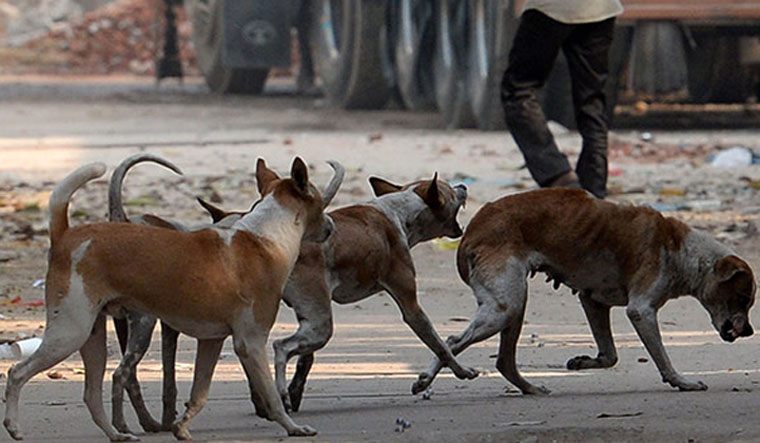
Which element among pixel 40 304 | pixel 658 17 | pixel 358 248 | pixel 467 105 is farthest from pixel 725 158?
pixel 358 248

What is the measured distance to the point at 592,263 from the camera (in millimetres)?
5281

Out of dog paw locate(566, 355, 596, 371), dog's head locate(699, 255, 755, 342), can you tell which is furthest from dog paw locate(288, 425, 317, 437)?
dog's head locate(699, 255, 755, 342)

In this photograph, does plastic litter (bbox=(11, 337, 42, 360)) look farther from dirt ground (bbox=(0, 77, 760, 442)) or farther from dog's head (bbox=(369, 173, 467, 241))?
dog's head (bbox=(369, 173, 467, 241))

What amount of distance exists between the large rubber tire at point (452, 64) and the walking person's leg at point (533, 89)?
5949 mm

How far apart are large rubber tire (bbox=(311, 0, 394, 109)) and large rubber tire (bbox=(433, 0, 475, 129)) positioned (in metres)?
1.26

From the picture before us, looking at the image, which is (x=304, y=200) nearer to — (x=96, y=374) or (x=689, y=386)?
(x=96, y=374)

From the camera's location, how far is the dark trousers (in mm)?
8898

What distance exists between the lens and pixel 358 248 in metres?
5.03

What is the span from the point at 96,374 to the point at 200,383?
0.28 metres

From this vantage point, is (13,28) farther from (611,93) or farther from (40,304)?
(40,304)

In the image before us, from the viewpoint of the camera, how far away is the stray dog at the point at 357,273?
16.2 ft

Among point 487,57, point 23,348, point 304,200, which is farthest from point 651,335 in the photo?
point 487,57

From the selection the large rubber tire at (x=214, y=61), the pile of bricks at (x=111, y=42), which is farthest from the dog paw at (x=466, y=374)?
the pile of bricks at (x=111, y=42)

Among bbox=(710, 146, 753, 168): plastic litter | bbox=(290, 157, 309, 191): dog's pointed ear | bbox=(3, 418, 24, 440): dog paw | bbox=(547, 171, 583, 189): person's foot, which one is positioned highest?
bbox=(290, 157, 309, 191): dog's pointed ear
